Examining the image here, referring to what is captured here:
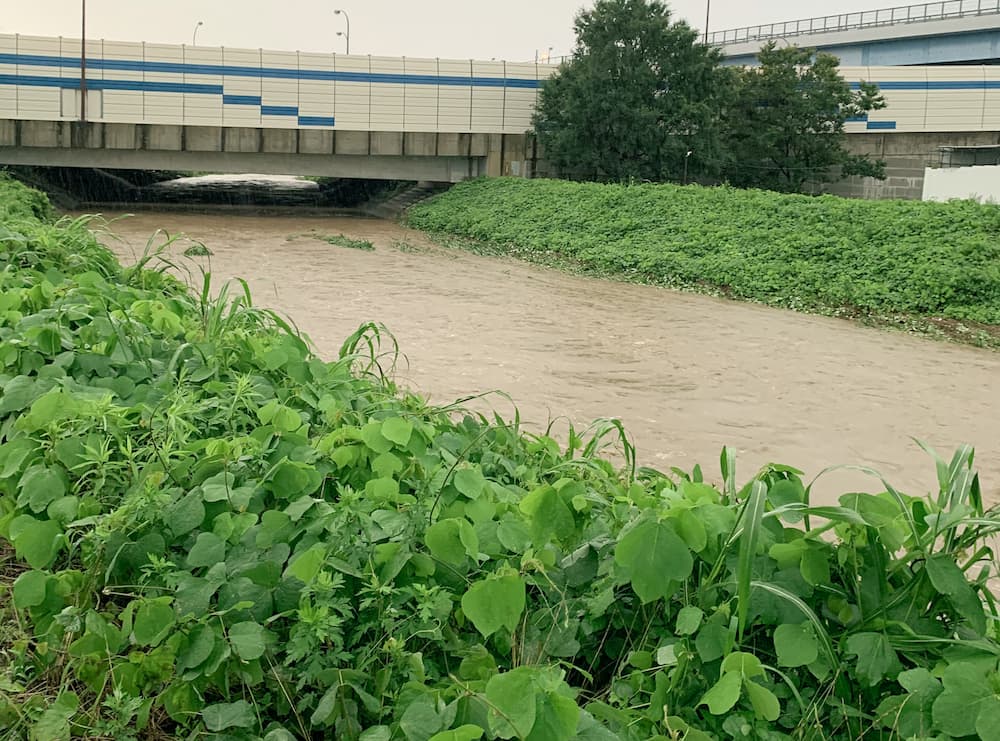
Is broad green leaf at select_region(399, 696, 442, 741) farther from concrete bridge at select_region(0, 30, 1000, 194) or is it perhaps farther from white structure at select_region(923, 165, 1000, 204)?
concrete bridge at select_region(0, 30, 1000, 194)

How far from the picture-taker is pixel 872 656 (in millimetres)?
2068

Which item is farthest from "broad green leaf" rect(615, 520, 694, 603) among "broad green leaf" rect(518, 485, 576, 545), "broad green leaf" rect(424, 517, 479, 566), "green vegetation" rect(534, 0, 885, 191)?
"green vegetation" rect(534, 0, 885, 191)

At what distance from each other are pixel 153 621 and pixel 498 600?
0.71 m

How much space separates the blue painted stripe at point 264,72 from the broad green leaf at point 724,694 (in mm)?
26367

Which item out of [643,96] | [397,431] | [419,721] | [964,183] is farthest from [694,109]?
[419,721]

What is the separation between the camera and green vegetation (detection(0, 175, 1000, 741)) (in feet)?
6.74

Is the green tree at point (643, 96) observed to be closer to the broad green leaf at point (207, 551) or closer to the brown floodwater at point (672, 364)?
the brown floodwater at point (672, 364)

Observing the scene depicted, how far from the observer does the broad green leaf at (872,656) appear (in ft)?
6.76

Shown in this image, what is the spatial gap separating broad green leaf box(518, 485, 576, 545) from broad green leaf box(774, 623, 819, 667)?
50 cm

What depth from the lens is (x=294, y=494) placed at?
2.55 m

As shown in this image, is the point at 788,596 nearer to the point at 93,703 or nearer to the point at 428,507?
the point at 428,507

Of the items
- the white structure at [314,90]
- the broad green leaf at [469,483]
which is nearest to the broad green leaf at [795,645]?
the broad green leaf at [469,483]

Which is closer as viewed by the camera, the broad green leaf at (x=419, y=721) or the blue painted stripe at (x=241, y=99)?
the broad green leaf at (x=419, y=721)

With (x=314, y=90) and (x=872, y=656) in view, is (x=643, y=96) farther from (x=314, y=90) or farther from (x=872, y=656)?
(x=872, y=656)
